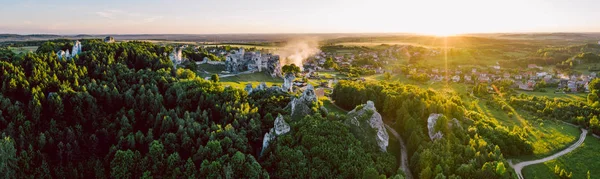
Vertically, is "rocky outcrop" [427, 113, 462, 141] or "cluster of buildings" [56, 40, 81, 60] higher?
"cluster of buildings" [56, 40, 81, 60]

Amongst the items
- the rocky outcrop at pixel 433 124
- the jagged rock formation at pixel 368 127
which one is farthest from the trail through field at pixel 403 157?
the rocky outcrop at pixel 433 124

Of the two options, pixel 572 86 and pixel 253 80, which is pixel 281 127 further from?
pixel 572 86

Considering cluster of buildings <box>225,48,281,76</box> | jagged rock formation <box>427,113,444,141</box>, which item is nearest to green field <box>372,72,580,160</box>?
jagged rock formation <box>427,113,444,141</box>

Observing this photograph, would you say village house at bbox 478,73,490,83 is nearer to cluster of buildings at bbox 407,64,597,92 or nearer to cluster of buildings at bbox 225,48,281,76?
cluster of buildings at bbox 407,64,597,92

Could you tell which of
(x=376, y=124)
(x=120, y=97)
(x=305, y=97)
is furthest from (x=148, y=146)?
(x=376, y=124)

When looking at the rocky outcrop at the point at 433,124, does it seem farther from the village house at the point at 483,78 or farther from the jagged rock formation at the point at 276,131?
the village house at the point at 483,78

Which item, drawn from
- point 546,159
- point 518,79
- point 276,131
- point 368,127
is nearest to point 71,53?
point 276,131
